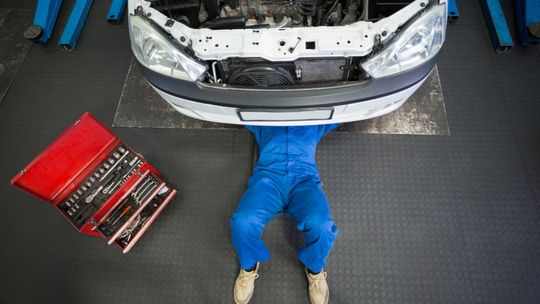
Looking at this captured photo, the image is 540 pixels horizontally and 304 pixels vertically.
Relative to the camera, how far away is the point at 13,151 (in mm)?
2504

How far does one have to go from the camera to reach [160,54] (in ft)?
5.37

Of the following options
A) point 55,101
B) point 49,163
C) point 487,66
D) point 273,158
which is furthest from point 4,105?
point 487,66

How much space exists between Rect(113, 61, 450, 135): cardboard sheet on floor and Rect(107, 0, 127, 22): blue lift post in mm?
559

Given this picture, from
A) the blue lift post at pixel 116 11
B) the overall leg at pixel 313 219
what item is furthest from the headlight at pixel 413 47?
the blue lift post at pixel 116 11

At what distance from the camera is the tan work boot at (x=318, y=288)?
1.88 m

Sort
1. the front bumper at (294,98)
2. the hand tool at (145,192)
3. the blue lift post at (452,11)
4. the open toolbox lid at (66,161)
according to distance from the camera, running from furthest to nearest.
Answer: the blue lift post at (452,11) < the hand tool at (145,192) < the open toolbox lid at (66,161) < the front bumper at (294,98)

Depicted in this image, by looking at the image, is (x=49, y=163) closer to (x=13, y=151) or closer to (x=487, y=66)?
(x=13, y=151)

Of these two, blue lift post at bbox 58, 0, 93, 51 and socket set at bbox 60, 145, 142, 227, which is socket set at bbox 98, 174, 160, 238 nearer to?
socket set at bbox 60, 145, 142, 227

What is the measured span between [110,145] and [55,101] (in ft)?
3.54

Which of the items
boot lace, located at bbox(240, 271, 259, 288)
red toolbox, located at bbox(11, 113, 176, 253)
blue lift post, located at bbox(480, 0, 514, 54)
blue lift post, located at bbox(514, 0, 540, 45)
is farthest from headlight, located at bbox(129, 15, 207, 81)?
blue lift post, located at bbox(514, 0, 540, 45)

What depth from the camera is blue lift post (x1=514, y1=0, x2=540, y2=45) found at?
8.18 ft

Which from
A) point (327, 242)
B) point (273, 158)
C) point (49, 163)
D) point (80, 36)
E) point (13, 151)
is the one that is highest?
point (80, 36)

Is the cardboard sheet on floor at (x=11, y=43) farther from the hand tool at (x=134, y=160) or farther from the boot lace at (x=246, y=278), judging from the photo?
the boot lace at (x=246, y=278)

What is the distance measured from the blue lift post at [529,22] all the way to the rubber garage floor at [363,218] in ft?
0.35
